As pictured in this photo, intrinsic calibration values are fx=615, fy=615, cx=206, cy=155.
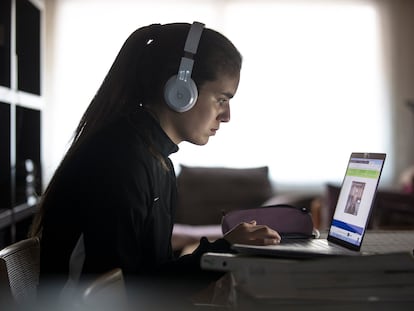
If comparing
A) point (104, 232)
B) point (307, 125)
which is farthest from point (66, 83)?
point (104, 232)

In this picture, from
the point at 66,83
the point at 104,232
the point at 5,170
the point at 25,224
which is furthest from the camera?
the point at 66,83

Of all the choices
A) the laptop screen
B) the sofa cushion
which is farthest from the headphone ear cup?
the sofa cushion

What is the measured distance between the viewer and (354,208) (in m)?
1.22

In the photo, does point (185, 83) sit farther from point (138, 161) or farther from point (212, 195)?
point (212, 195)

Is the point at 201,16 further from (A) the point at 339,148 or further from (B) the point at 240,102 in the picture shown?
(A) the point at 339,148

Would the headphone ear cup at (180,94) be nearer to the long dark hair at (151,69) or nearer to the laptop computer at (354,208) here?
the long dark hair at (151,69)

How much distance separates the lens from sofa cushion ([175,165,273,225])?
3637 mm

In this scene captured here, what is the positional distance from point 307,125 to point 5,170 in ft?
7.11

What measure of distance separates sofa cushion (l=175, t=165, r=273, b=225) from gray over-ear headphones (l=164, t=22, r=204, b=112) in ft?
8.17

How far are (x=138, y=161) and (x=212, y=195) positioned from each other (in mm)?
2610

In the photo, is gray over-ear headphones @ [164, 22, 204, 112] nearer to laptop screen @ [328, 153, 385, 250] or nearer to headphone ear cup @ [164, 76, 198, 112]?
headphone ear cup @ [164, 76, 198, 112]

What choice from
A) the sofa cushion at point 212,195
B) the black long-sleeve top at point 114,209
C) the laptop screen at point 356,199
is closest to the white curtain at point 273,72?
the sofa cushion at point 212,195

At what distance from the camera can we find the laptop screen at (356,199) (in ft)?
3.74

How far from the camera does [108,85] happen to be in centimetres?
120
